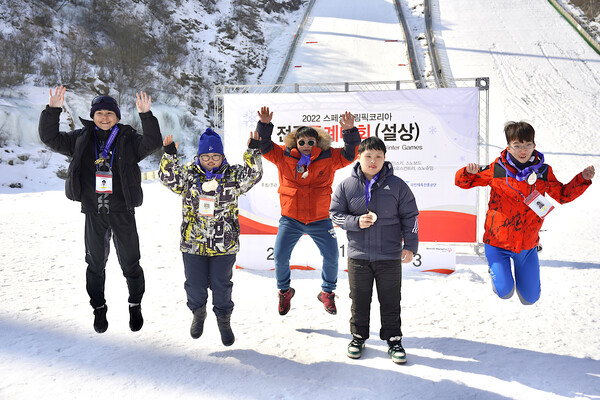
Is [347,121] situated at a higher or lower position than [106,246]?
higher

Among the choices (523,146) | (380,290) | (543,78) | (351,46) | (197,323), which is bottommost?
(197,323)

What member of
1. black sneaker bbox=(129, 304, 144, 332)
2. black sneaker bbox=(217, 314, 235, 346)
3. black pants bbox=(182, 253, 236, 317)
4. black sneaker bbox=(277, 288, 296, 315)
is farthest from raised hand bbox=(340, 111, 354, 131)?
black sneaker bbox=(129, 304, 144, 332)

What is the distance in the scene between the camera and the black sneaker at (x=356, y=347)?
3445mm

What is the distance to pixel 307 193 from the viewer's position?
4148 mm

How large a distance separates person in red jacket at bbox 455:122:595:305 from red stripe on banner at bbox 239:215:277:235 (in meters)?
3.22

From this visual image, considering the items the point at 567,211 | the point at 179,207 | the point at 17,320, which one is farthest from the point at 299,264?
the point at 567,211

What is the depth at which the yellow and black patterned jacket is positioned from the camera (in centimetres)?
341

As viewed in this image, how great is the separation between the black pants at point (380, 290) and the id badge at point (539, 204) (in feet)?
3.47

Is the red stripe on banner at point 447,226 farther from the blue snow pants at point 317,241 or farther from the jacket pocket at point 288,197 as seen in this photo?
Answer: the jacket pocket at point 288,197

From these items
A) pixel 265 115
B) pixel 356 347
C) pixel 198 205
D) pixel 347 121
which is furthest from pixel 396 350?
pixel 265 115

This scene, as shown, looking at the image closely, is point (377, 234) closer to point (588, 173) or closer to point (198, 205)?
point (198, 205)

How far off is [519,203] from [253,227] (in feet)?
11.9

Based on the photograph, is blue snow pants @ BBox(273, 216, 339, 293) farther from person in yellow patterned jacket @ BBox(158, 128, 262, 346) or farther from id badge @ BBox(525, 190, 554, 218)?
id badge @ BBox(525, 190, 554, 218)

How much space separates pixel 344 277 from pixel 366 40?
20.5 m
